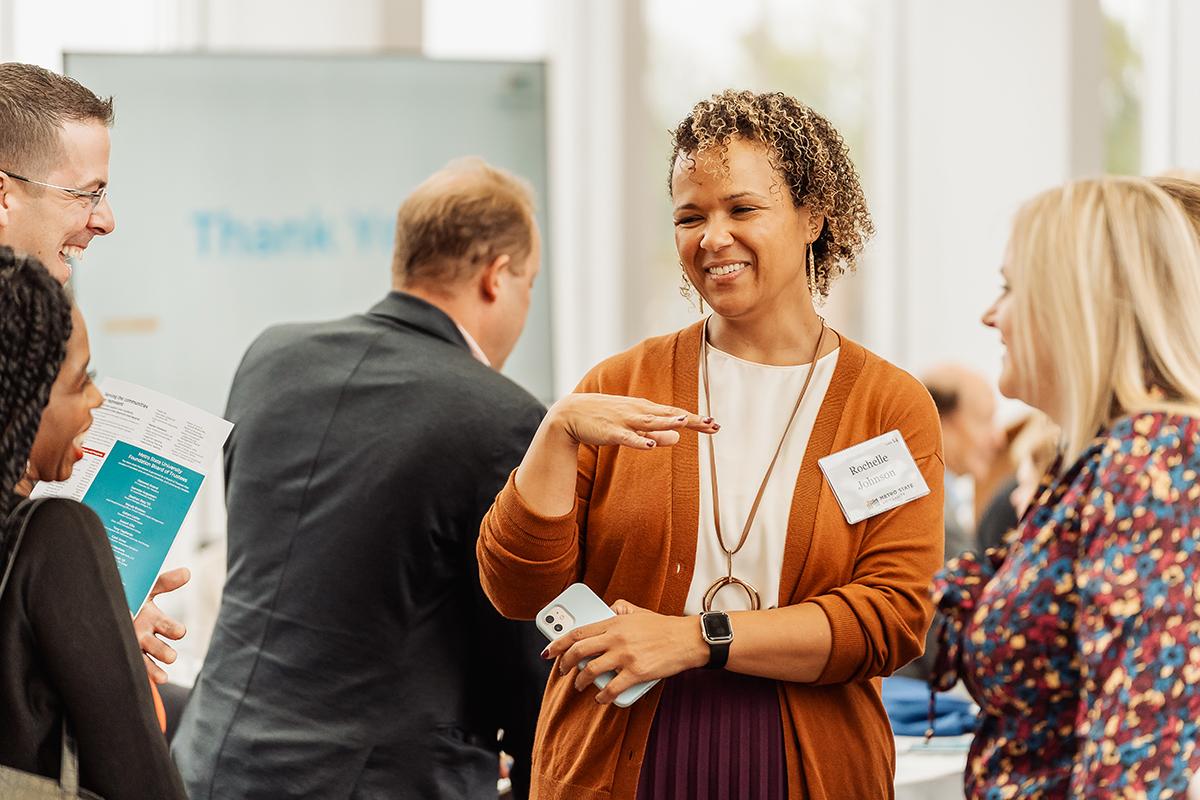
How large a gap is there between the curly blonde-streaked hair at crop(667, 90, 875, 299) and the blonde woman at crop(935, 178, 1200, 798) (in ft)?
1.39

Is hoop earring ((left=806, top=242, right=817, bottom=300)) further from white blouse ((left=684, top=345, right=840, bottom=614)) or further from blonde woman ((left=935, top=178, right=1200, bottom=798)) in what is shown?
blonde woman ((left=935, top=178, right=1200, bottom=798))

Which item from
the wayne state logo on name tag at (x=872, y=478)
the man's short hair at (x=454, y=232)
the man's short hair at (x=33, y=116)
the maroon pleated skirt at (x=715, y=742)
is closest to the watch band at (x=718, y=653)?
the maroon pleated skirt at (x=715, y=742)

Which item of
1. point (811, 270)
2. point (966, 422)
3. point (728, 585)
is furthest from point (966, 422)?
point (728, 585)

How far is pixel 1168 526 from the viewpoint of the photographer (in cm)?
142

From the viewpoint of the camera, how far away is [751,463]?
194 centimetres

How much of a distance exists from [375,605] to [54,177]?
84cm

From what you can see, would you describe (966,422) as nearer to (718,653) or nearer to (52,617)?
(718,653)

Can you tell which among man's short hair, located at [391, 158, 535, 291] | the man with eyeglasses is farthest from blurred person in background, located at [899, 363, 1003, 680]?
the man with eyeglasses

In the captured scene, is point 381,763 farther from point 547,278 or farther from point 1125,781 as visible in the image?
point 547,278

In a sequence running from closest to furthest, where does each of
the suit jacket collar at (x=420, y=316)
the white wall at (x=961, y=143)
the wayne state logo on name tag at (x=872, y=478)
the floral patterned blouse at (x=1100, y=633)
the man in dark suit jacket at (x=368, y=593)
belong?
the floral patterned blouse at (x=1100, y=633), the wayne state logo on name tag at (x=872, y=478), the man in dark suit jacket at (x=368, y=593), the suit jacket collar at (x=420, y=316), the white wall at (x=961, y=143)

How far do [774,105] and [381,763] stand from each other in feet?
4.06

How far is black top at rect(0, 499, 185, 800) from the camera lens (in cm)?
141

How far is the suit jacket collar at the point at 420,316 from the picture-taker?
8.06 ft

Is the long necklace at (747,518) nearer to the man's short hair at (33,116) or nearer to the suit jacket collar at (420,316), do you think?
the suit jacket collar at (420,316)
